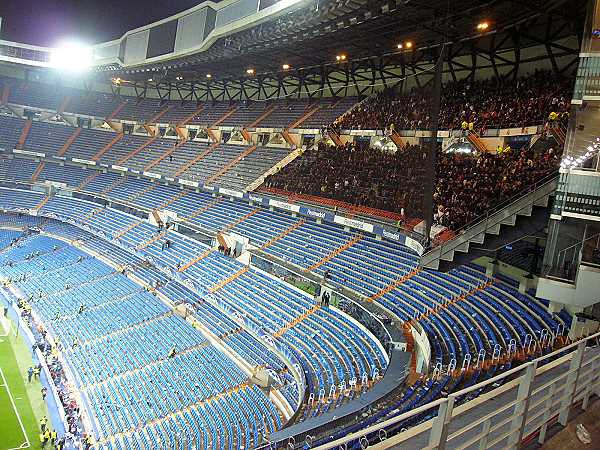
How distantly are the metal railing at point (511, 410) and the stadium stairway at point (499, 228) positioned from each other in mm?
8250

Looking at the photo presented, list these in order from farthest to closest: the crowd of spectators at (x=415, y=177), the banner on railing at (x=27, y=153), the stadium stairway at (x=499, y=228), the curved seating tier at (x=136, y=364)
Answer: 1. the banner on railing at (x=27, y=153)
2. the curved seating tier at (x=136, y=364)
3. the crowd of spectators at (x=415, y=177)
4. the stadium stairway at (x=499, y=228)

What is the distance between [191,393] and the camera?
18125 mm

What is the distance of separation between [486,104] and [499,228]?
34.1 ft

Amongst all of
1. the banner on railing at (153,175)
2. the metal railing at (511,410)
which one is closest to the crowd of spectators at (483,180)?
the metal railing at (511,410)

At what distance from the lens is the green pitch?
16672 mm

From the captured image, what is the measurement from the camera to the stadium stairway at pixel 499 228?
12273 millimetres

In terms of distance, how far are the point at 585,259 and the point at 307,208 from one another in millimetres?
15683

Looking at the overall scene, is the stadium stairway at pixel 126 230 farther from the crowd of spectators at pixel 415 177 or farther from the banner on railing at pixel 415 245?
the banner on railing at pixel 415 245

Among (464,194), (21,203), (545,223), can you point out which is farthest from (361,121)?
(21,203)

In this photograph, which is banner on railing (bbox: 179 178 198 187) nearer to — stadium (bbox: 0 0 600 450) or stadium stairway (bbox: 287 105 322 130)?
stadium (bbox: 0 0 600 450)

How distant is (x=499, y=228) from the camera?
12.7 meters

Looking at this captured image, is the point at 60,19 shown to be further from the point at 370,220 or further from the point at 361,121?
the point at 370,220

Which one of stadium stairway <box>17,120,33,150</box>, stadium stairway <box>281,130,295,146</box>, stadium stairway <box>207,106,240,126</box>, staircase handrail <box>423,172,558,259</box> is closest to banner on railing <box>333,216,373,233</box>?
staircase handrail <box>423,172,558,259</box>

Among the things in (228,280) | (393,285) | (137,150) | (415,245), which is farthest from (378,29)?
(137,150)
